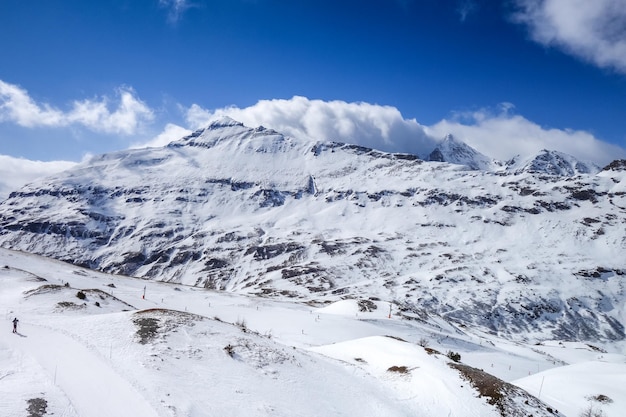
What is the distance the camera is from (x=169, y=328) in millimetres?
24578

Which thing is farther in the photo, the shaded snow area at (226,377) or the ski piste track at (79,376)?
the shaded snow area at (226,377)

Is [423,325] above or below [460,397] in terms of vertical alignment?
below

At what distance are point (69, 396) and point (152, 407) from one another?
3.20 m

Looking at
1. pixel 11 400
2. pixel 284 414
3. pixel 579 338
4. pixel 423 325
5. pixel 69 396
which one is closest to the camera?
pixel 11 400

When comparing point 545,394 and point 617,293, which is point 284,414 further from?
point 617,293

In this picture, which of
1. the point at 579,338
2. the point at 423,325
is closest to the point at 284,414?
the point at 423,325

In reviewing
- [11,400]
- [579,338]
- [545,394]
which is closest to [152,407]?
[11,400]

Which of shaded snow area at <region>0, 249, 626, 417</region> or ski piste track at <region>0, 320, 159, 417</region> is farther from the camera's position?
shaded snow area at <region>0, 249, 626, 417</region>

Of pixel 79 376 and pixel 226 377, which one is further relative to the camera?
pixel 226 377

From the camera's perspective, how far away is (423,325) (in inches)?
2835

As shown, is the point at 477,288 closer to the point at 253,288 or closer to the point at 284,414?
the point at 253,288

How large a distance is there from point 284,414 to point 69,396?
816cm

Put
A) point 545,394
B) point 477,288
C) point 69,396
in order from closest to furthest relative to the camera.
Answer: point 69,396, point 545,394, point 477,288

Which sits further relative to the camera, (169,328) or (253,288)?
(253,288)
